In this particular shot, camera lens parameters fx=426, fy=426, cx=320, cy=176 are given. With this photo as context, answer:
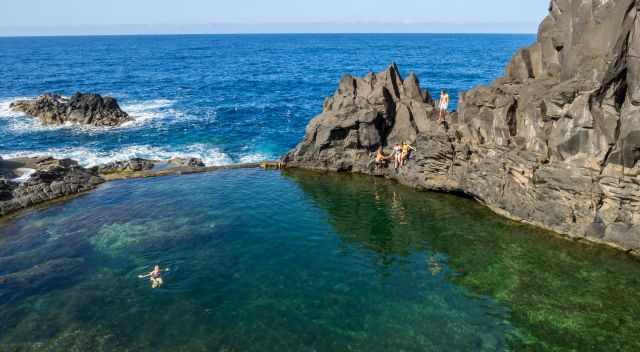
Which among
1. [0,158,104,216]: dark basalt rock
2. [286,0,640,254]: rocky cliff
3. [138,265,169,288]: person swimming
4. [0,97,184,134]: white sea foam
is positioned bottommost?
[138,265,169,288]: person swimming

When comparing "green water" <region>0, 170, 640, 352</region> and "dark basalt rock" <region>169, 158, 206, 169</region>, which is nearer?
"green water" <region>0, 170, 640, 352</region>

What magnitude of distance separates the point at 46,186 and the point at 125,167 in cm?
908

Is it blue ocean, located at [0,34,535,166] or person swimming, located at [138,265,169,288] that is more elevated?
blue ocean, located at [0,34,535,166]

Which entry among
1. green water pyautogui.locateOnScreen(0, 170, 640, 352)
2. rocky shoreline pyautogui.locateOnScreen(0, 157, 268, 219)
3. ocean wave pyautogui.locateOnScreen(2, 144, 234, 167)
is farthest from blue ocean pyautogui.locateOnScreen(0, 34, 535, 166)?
green water pyautogui.locateOnScreen(0, 170, 640, 352)

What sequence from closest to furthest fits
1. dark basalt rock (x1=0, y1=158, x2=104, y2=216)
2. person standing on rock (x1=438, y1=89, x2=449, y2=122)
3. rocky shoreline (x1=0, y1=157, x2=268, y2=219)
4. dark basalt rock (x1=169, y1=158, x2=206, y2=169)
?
dark basalt rock (x1=0, y1=158, x2=104, y2=216) → rocky shoreline (x1=0, y1=157, x2=268, y2=219) → person standing on rock (x1=438, y1=89, x2=449, y2=122) → dark basalt rock (x1=169, y1=158, x2=206, y2=169)

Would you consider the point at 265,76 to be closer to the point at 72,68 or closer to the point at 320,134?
Result: the point at 72,68

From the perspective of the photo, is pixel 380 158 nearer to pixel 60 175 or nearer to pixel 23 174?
pixel 60 175

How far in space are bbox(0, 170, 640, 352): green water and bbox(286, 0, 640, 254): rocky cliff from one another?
2309 mm

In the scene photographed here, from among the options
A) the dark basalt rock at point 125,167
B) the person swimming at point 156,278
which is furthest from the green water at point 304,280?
the dark basalt rock at point 125,167

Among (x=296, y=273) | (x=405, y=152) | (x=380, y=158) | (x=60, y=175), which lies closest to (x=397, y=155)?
(x=405, y=152)

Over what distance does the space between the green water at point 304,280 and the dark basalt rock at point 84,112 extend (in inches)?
1452

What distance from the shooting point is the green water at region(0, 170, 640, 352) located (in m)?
22.3

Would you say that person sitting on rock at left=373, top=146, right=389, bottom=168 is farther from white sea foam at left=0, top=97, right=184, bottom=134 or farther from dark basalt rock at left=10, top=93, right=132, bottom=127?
dark basalt rock at left=10, top=93, right=132, bottom=127

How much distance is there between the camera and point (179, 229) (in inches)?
1340
